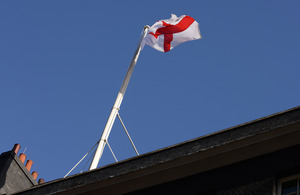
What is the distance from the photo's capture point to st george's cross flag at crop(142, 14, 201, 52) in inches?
1242

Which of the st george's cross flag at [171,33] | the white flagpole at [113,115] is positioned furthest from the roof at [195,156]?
the st george's cross flag at [171,33]

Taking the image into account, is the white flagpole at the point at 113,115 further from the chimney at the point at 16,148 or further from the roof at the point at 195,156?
the roof at the point at 195,156

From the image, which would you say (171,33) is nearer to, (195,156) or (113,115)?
(113,115)

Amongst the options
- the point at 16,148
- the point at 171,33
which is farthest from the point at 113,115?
the point at 171,33

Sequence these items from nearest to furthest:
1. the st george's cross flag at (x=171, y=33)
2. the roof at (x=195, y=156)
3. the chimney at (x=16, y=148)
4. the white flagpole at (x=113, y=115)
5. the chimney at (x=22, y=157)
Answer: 1. the roof at (x=195, y=156)
2. the white flagpole at (x=113, y=115)
3. the chimney at (x=16, y=148)
4. the chimney at (x=22, y=157)
5. the st george's cross flag at (x=171, y=33)

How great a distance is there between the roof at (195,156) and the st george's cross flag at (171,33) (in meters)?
11.3

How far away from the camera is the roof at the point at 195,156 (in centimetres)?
1930

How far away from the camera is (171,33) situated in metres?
31.8

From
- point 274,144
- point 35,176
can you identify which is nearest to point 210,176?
point 274,144

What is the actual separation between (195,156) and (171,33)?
12826 millimetres

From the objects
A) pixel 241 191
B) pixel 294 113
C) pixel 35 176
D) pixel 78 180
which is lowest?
pixel 241 191

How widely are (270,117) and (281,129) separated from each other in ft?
2.22

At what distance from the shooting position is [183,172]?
20078mm

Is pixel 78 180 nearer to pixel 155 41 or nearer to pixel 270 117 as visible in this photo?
pixel 270 117
